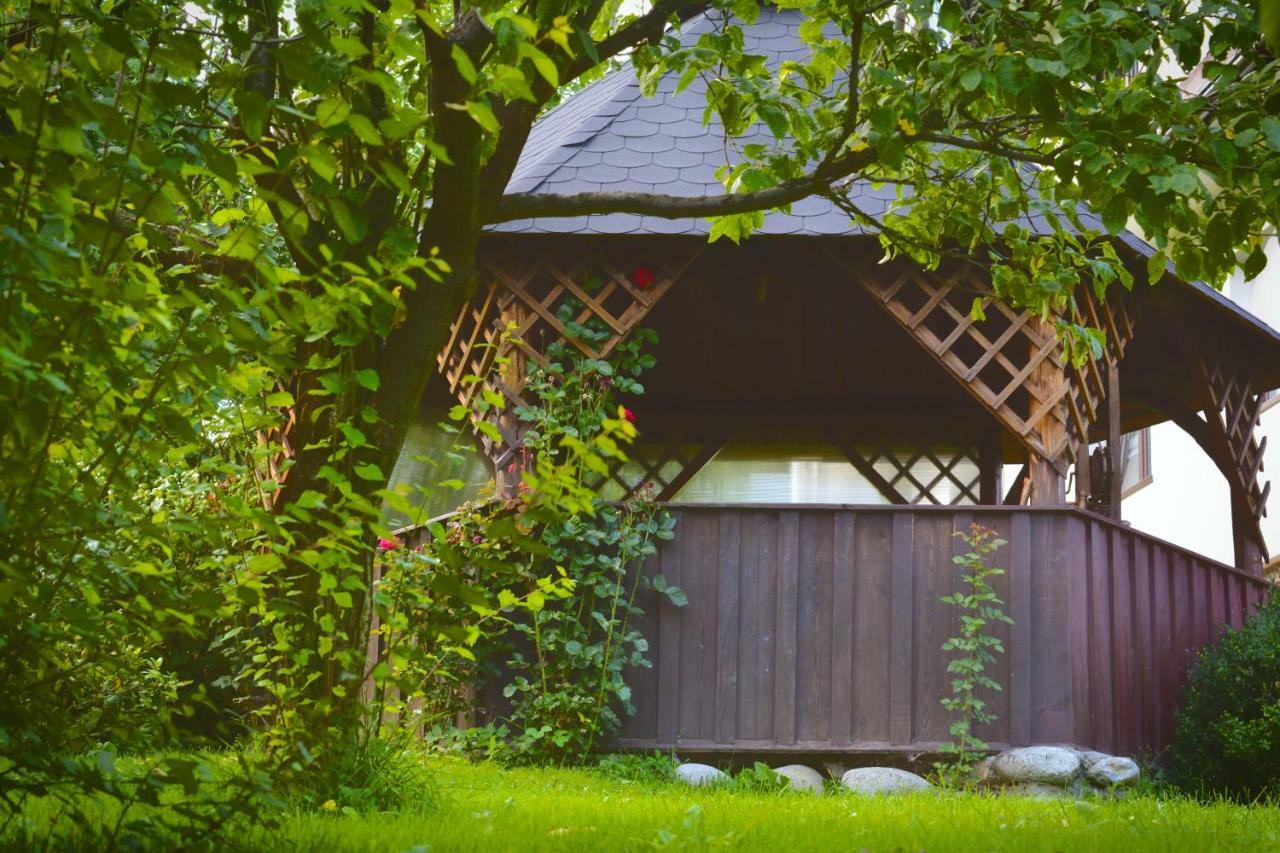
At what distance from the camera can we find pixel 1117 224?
3.99 m

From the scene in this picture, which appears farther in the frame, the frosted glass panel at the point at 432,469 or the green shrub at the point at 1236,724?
the frosted glass panel at the point at 432,469

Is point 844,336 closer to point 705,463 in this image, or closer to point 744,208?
point 705,463

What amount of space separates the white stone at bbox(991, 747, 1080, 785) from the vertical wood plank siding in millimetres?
193

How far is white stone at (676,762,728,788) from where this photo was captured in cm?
754

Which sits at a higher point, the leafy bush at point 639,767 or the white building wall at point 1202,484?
the white building wall at point 1202,484

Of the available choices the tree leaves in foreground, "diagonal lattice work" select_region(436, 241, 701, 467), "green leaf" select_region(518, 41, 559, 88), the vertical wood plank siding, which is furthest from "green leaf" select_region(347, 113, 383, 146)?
the vertical wood plank siding

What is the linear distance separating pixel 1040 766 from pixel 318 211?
534 cm

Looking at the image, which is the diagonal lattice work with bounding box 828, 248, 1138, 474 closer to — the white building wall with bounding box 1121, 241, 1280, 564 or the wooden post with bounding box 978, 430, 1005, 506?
the wooden post with bounding box 978, 430, 1005, 506

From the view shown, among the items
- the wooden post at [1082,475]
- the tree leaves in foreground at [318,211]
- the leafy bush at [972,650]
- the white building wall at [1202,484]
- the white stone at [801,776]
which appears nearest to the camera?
the tree leaves in foreground at [318,211]

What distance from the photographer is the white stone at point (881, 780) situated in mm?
7766

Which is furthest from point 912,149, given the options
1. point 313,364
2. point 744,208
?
point 313,364

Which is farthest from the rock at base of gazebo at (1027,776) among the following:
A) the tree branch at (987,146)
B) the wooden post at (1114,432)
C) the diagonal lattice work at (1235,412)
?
the tree branch at (987,146)

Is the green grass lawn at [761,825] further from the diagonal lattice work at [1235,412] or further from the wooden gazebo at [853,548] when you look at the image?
the diagonal lattice work at [1235,412]

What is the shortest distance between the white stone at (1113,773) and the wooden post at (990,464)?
13.6ft
